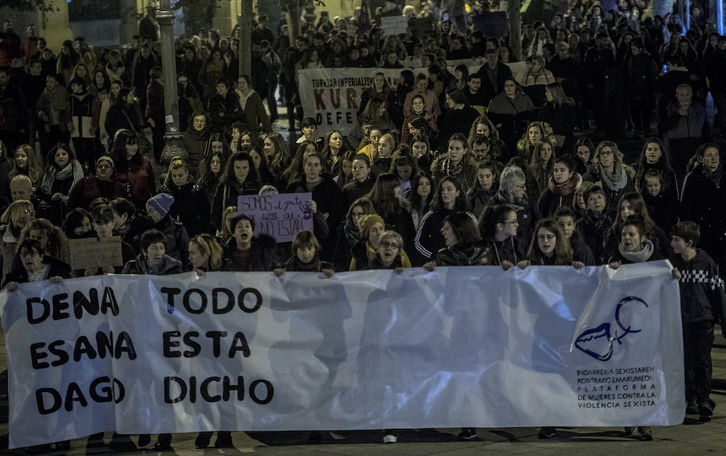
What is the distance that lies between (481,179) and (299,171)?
7.12 ft

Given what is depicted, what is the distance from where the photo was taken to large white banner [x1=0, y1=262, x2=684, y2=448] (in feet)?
28.8

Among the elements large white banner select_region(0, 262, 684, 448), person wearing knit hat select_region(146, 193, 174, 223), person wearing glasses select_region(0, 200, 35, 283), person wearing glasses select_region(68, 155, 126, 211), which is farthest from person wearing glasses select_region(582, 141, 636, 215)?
person wearing glasses select_region(0, 200, 35, 283)

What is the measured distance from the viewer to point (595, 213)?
1063 centimetres

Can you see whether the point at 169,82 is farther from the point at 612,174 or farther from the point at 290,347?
the point at 290,347

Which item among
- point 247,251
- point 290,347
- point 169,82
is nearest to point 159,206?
point 247,251

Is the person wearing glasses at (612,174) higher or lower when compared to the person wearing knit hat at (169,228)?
higher

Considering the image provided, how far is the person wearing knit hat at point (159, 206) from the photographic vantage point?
11.0 m

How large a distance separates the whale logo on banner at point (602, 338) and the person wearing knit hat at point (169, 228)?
3.36 metres

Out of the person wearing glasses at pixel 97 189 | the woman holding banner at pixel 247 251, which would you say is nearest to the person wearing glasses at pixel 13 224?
the person wearing glasses at pixel 97 189

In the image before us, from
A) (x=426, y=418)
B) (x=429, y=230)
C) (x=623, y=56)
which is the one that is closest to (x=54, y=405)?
(x=426, y=418)

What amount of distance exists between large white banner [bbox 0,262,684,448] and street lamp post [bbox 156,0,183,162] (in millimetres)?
9594

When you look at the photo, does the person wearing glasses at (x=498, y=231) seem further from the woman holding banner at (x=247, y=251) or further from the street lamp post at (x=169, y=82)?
the street lamp post at (x=169, y=82)

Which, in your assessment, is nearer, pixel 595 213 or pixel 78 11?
pixel 595 213

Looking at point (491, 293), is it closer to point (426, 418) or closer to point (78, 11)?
point (426, 418)
